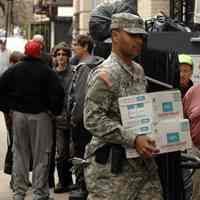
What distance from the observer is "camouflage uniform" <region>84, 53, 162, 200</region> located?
480cm

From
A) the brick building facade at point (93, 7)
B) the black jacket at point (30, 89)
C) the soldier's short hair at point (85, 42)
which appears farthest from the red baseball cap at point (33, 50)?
the brick building facade at point (93, 7)

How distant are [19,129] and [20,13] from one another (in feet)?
195

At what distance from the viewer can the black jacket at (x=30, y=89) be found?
8.43 m

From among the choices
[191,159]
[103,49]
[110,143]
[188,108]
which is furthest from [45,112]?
[110,143]

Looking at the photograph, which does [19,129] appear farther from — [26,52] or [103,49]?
[103,49]

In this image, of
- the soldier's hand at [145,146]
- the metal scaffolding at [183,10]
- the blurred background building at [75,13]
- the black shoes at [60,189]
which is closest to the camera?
the soldier's hand at [145,146]

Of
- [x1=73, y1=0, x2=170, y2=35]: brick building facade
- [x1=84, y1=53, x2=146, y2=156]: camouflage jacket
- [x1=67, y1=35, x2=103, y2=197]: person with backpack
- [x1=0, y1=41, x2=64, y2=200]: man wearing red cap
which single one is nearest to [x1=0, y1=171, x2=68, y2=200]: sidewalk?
[x1=0, y1=41, x2=64, y2=200]: man wearing red cap

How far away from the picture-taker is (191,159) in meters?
5.66

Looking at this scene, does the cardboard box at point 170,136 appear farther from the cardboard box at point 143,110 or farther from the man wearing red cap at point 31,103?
the man wearing red cap at point 31,103

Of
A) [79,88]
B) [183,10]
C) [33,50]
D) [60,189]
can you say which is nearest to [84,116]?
[79,88]

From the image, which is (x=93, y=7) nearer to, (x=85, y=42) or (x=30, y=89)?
(x=85, y=42)

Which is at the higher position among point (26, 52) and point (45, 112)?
point (26, 52)

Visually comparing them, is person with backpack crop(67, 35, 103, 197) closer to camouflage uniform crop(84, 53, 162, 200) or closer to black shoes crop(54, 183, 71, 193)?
black shoes crop(54, 183, 71, 193)

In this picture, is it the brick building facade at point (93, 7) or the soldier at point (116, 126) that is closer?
the soldier at point (116, 126)
